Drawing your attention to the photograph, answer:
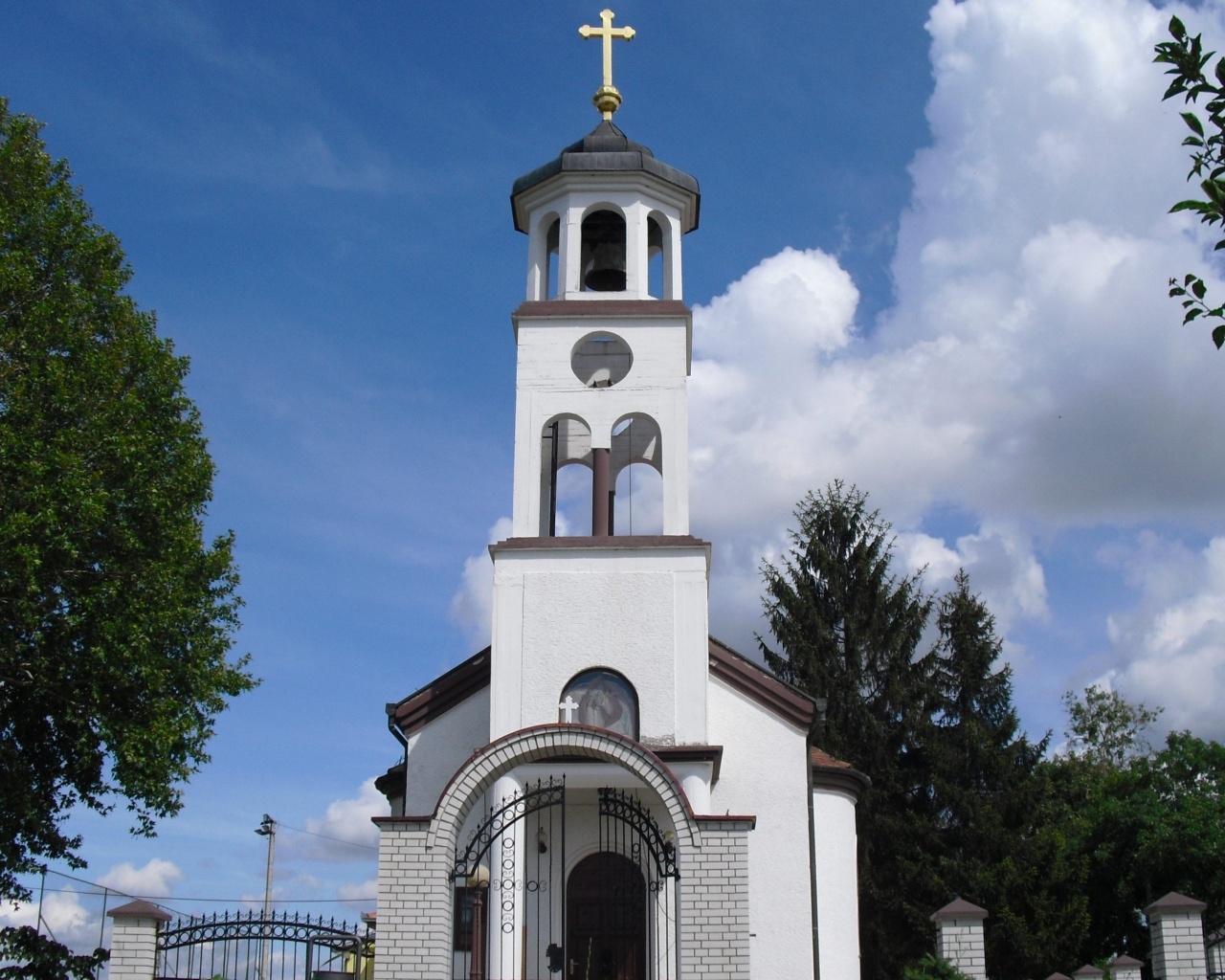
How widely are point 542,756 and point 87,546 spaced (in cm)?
675

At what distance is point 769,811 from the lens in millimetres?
Result: 16625

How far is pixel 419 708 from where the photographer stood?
56.5 ft

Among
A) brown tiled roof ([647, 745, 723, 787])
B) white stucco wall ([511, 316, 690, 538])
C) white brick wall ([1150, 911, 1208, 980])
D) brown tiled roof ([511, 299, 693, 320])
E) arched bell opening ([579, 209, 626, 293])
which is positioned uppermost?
arched bell opening ([579, 209, 626, 293])

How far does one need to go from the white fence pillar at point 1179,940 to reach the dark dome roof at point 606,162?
10645mm

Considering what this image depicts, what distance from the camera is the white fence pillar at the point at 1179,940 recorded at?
11828 mm

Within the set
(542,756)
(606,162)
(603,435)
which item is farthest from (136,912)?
(606,162)

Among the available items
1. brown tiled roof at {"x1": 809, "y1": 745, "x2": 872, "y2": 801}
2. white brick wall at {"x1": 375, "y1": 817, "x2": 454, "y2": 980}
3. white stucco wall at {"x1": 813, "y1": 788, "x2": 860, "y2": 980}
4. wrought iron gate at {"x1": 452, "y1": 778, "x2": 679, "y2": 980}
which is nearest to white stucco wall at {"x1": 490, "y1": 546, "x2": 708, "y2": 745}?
wrought iron gate at {"x1": 452, "y1": 778, "x2": 679, "y2": 980}

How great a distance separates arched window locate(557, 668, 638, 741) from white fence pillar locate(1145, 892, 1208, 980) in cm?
598

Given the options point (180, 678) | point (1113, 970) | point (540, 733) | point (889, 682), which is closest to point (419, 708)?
point (180, 678)

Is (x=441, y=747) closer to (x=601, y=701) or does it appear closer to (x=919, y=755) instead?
(x=601, y=701)

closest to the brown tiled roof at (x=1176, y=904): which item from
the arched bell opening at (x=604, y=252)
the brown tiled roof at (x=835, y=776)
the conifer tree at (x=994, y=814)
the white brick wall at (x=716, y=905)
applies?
the white brick wall at (x=716, y=905)

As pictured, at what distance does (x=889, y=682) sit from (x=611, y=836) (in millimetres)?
15166

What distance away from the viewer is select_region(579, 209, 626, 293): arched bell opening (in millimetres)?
18547

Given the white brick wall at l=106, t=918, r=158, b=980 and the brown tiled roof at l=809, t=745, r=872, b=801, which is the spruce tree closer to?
the brown tiled roof at l=809, t=745, r=872, b=801
